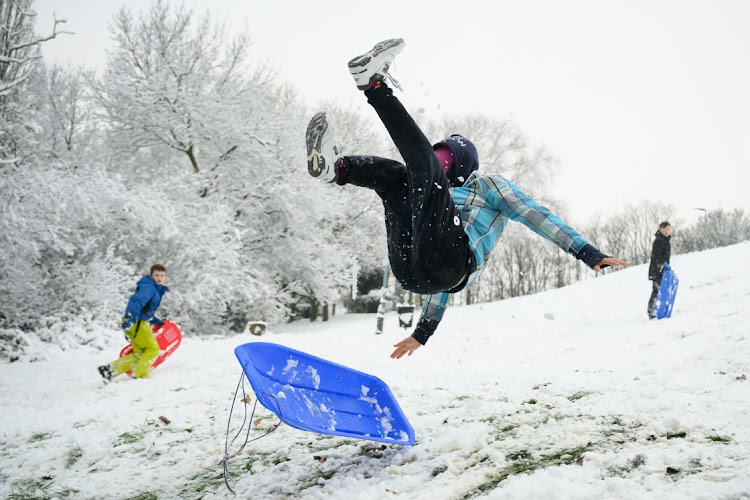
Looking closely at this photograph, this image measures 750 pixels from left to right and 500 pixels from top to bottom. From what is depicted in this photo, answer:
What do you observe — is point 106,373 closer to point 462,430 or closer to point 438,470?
point 462,430

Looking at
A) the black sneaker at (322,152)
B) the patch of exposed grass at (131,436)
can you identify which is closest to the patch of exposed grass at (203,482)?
the patch of exposed grass at (131,436)

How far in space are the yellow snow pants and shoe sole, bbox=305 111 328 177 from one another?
4629mm

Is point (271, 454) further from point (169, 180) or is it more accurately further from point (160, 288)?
point (169, 180)

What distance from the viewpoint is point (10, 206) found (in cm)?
871

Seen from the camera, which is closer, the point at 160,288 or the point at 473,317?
the point at 160,288

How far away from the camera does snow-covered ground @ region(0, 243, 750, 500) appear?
92.4 inches

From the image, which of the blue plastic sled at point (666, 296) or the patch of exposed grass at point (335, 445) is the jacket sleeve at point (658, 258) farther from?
the patch of exposed grass at point (335, 445)

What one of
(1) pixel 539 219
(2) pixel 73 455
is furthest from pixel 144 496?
(1) pixel 539 219

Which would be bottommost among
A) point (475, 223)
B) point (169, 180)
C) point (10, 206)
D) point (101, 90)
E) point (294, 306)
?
point (294, 306)

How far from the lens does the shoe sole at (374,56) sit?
2.40 m

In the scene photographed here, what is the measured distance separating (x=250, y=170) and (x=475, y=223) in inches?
542

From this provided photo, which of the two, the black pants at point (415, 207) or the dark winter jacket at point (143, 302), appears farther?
the dark winter jacket at point (143, 302)

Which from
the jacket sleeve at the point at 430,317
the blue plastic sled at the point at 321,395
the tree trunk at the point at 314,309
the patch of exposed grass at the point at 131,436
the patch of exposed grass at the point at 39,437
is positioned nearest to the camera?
the blue plastic sled at the point at 321,395

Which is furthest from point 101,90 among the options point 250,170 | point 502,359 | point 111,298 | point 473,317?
point 502,359
